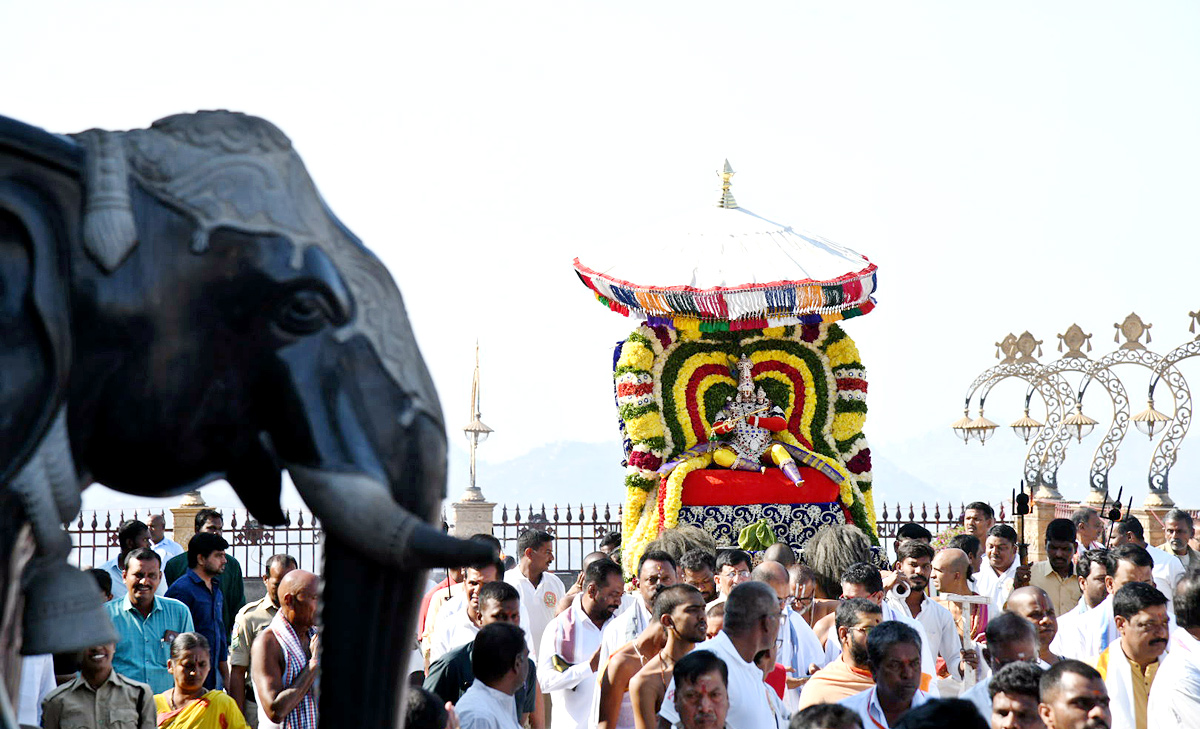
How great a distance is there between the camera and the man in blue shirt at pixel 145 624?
24.5 feet

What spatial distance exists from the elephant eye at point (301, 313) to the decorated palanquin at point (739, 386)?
11.6 m

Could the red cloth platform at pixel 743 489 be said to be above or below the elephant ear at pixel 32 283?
below

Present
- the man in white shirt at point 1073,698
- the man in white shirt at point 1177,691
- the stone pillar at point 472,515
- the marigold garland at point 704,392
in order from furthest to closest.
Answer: the stone pillar at point 472,515
the marigold garland at point 704,392
the man in white shirt at point 1177,691
the man in white shirt at point 1073,698

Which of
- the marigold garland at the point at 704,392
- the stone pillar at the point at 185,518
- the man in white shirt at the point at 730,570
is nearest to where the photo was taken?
the man in white shirt at the point at 730,570

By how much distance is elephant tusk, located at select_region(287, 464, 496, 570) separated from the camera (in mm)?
1816

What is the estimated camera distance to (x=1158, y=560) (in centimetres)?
1044

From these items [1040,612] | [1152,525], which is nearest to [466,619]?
[1040,612]

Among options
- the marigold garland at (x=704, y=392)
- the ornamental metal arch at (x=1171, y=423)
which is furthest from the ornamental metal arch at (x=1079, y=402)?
the marigold garland at (x=704, y=392)

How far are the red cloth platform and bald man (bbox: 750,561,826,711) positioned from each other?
6.14m

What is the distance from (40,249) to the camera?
5.84 feet

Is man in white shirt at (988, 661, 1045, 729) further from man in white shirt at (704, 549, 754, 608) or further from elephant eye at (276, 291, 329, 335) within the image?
elephant eye at (276, 291, 329, 335)

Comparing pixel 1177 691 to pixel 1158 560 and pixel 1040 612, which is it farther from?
pixel 1158 560

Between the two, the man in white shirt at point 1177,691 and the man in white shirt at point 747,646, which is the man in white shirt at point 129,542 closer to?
the man in white shirt at point 747,646

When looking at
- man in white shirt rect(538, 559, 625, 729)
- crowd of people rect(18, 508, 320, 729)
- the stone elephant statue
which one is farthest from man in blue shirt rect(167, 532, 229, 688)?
the stone elephant statue
